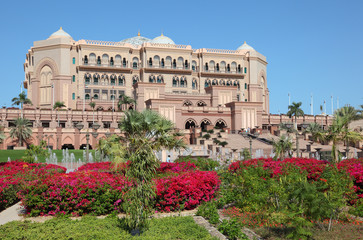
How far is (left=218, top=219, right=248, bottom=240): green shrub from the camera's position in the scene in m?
8.86

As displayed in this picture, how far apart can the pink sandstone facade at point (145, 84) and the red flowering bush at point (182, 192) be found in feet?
125

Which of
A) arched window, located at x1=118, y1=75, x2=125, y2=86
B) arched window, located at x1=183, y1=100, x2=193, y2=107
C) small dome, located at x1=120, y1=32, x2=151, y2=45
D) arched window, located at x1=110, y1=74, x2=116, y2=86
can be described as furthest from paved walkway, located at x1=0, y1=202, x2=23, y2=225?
small dome, located at x1=120, y1=32, x2=151, y2=45

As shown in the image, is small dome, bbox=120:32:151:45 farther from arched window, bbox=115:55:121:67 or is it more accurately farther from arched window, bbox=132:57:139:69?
arched window, bbox=115:55:121:67

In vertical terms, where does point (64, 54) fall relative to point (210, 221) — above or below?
above

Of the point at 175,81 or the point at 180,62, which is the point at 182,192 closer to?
the point at 175,81

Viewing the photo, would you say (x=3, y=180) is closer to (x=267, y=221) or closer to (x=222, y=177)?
(x=222, y=177)

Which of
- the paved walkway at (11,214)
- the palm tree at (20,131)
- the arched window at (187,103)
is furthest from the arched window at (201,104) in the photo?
the paved walkway at (11,214)

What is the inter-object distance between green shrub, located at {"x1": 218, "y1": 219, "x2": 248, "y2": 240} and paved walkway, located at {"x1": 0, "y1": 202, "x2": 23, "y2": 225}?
6926 millimetres

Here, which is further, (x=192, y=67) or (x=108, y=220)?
(x=192, y=67)

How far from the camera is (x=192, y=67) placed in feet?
239

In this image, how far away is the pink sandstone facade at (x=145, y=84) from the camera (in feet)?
187

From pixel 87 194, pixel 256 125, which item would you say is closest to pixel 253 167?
pixel 87 194

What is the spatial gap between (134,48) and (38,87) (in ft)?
62.6

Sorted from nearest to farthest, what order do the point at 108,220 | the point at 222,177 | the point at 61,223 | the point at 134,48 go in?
1. the point at 61,223
2. the point at 108,220
3. the point at 222,177
4. the point at 134,48
